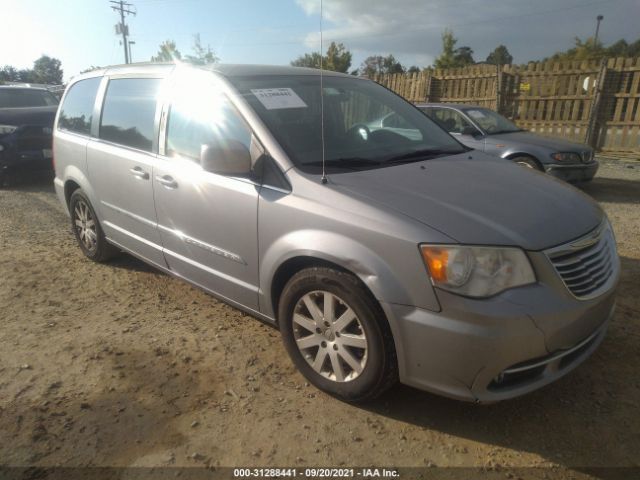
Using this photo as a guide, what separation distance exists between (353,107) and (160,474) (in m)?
2.65

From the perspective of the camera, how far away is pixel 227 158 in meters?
2.61

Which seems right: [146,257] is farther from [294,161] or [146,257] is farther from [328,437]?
[328,437]

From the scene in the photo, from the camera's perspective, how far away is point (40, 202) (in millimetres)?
7328

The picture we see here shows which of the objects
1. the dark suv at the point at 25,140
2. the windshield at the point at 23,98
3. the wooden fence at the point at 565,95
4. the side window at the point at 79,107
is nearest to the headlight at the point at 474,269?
the side window at the point at 79,107

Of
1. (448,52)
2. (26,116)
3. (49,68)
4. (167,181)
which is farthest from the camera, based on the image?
(49,68)

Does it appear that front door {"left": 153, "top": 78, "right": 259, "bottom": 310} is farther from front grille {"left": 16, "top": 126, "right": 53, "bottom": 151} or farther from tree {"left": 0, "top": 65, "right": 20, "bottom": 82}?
tree {"left": 0, "top": 65, "right": 20, "bottom": 82}

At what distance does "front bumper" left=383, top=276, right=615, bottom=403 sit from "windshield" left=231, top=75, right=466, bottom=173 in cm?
104

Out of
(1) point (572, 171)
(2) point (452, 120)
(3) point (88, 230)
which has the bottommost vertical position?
(3) point (88, 230)

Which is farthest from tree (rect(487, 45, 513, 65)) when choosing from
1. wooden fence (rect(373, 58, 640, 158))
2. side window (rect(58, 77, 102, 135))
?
side window (rect(58, 77, 102, 135))

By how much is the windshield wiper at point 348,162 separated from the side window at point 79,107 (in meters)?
2.69

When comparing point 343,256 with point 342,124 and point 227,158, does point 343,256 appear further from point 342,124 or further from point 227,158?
point 342,124

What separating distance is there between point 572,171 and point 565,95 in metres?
5.50

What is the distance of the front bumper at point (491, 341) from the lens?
202cm

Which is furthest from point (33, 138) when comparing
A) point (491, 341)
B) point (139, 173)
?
point (491, 341)
